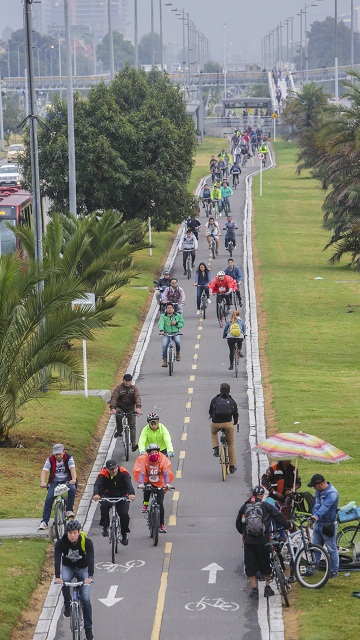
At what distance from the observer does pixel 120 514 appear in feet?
64.0

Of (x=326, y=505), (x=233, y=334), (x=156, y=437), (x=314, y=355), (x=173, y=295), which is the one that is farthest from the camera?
(x=314, y=355)

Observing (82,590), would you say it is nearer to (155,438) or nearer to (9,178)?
(155,438)

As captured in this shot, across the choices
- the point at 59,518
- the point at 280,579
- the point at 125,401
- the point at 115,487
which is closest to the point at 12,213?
the point at 125,401

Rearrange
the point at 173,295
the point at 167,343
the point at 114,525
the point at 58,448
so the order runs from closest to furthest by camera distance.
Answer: the point at 114,525 → the point at 58,448 → the point at 167,343 → the point at 173,295

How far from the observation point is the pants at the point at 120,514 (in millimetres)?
19453

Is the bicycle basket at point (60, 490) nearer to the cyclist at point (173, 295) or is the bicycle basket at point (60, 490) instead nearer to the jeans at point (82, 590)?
the jeans at point (82, 590)

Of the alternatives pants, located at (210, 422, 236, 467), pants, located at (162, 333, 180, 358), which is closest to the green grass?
pants, located at (210, 422, 236, 467)

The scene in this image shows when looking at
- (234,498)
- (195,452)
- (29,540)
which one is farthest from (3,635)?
(195,452)

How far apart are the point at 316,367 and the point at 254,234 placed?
28.4 m

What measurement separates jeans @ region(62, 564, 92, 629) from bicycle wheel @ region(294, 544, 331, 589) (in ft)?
10.4

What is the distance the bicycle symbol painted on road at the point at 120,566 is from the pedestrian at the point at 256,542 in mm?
1909

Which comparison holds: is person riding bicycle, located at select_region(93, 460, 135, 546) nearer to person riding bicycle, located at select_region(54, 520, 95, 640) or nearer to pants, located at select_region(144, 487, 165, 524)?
pants, located at select_region(144, 487, 165, 524)

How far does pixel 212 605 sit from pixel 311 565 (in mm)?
1532

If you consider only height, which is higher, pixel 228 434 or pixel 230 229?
pixel 230 229
